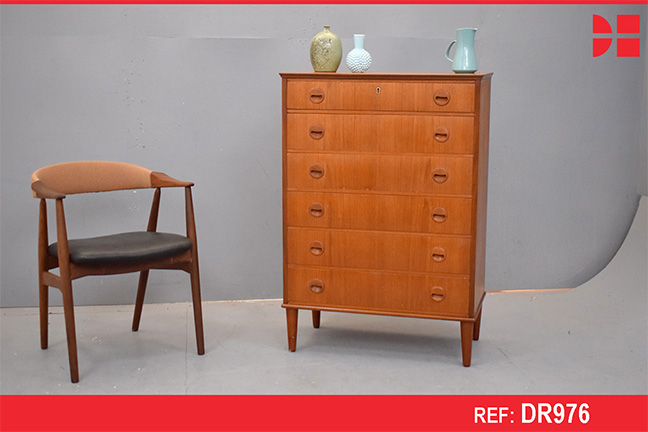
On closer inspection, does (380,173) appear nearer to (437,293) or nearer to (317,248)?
(317,248)

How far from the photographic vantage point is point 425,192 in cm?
305

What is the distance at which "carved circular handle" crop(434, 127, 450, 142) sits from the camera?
2980mm

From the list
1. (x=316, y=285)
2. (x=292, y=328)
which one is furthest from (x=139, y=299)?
(x=316, y=285)

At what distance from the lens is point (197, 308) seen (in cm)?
319

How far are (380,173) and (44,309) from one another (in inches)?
58.3

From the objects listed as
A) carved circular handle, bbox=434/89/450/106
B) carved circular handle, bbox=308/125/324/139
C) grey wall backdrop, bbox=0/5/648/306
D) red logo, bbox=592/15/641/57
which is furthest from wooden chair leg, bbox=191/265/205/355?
red logo, bbox=592/15/641/57

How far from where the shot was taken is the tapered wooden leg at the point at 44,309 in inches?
124

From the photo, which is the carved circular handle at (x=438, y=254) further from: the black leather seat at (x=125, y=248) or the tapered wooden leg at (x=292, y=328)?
the black leather seat at (x=125, y=248)

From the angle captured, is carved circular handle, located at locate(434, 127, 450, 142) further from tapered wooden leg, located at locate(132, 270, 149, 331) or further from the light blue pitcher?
tapered wooden leg, located at locate(132, 270, 149, 331)

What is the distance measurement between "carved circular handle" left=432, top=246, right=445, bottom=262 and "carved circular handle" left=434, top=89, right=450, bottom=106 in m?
0.57

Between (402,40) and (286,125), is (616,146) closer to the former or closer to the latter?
(402,40)

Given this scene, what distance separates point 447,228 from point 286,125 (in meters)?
0.76

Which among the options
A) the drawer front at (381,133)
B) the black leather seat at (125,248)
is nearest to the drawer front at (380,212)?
the drawer front at (381,133)

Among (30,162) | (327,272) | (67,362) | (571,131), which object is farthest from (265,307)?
(571,131)
